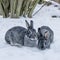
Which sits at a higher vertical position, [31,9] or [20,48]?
[31,9]

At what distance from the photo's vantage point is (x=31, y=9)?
16.0 ft

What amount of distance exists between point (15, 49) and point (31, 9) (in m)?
2.22

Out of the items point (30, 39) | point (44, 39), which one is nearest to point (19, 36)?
point (30, 39)

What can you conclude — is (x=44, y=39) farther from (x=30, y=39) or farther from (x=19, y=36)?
(x=19, y=36)

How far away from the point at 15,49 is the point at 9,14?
2320mm

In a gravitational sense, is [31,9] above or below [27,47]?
above

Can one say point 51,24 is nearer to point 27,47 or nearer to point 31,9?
point 31,9

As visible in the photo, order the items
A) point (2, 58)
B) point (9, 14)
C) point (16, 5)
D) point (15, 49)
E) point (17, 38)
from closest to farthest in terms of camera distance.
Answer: point (2, 58), point (15, 49), point (17, 38), point (16, 5), point (9, 14)

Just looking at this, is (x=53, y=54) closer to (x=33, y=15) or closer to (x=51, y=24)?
(x=51, y=24)

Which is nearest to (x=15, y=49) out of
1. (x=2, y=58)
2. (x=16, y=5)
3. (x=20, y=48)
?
(x=20, y=48)

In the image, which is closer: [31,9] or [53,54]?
[53,54]

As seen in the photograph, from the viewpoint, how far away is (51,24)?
4.08m

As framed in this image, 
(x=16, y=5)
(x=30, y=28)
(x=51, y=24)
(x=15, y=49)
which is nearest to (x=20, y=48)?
(x=15, y=49)

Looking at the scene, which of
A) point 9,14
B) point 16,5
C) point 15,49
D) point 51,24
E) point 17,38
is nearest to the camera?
point 15,49
